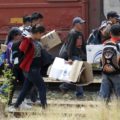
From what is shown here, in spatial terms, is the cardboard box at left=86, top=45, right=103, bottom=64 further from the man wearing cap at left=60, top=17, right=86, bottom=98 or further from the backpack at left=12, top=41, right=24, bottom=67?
the backpack at left=12, top=41, right=24, bottom=67

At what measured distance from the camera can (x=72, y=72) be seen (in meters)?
9.95

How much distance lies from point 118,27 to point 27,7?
3.93m

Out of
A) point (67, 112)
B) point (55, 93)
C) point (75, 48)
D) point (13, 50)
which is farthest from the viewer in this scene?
point (55, 93)

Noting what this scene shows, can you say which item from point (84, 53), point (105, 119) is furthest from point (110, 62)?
point (84, 53)

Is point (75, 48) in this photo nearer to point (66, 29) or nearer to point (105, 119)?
point (66, 29)

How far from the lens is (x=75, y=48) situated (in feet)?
34.0

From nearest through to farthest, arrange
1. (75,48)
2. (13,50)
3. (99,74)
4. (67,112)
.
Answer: (67,112)
(13,50)
(75,48)
(99,74)

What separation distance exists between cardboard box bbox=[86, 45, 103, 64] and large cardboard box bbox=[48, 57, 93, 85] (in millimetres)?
966

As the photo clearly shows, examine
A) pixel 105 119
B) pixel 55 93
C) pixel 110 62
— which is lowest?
pixel 55 93

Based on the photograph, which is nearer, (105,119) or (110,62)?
(105,119)

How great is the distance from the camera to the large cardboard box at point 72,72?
994cm

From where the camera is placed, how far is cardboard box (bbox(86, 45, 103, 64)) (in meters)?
11.0

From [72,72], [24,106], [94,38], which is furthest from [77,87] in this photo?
[24,106]

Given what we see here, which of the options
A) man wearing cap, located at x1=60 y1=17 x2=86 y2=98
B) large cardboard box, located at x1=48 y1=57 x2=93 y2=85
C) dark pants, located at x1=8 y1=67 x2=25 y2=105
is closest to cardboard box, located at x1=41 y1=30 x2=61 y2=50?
man wearing cap, located at x1=60 y1=17 x2=86 y2=98
